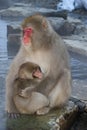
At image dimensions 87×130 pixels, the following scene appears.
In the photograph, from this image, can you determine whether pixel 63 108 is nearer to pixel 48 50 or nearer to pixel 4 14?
pixel 48 50

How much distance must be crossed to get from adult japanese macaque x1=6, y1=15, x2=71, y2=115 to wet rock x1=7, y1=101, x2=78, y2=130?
14 centimetres

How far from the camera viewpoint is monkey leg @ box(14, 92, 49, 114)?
4.08 m

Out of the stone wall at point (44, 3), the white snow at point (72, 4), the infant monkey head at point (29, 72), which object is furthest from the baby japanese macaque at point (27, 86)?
the stone wall at point (44, 3)

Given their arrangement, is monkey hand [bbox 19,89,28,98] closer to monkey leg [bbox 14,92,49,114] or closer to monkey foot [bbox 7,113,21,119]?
monkey leg [bbox 14,92,49,114]

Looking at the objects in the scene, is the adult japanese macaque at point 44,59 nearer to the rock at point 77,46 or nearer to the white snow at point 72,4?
the rock at point 77,46

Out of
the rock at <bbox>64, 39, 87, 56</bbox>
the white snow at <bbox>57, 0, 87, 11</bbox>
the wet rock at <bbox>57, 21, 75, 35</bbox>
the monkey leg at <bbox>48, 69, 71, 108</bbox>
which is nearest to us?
the monkey leg at <bbox>48, 69, 71, 108</bbox>

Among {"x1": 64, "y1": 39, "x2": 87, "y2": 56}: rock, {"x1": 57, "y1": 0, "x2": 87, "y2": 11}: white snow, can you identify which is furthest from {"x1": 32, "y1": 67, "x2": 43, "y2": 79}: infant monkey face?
{"x1": 57, "y1": 0, "x2": 87, "y2": 11}: white snow

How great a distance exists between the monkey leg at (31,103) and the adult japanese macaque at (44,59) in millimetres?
10

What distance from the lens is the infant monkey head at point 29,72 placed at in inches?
152

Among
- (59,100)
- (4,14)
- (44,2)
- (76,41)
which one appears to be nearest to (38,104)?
(59,100)

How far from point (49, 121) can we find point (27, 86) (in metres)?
0.44

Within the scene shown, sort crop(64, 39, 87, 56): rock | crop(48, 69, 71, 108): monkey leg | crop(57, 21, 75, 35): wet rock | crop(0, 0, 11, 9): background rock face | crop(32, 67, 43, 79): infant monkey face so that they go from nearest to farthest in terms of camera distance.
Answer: crop(32, 67, 43, 79): infant monkey face < crop(48, 69, 71, 108): monkey leg < crop(64, 39, 87, 56): rock < crop(57, 21, 75, 35): wet rock < crop(0, 0, 11, 9): background rock face

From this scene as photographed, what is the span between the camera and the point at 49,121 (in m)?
4.11

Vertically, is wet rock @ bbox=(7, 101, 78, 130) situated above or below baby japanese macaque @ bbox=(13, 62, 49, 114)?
below
